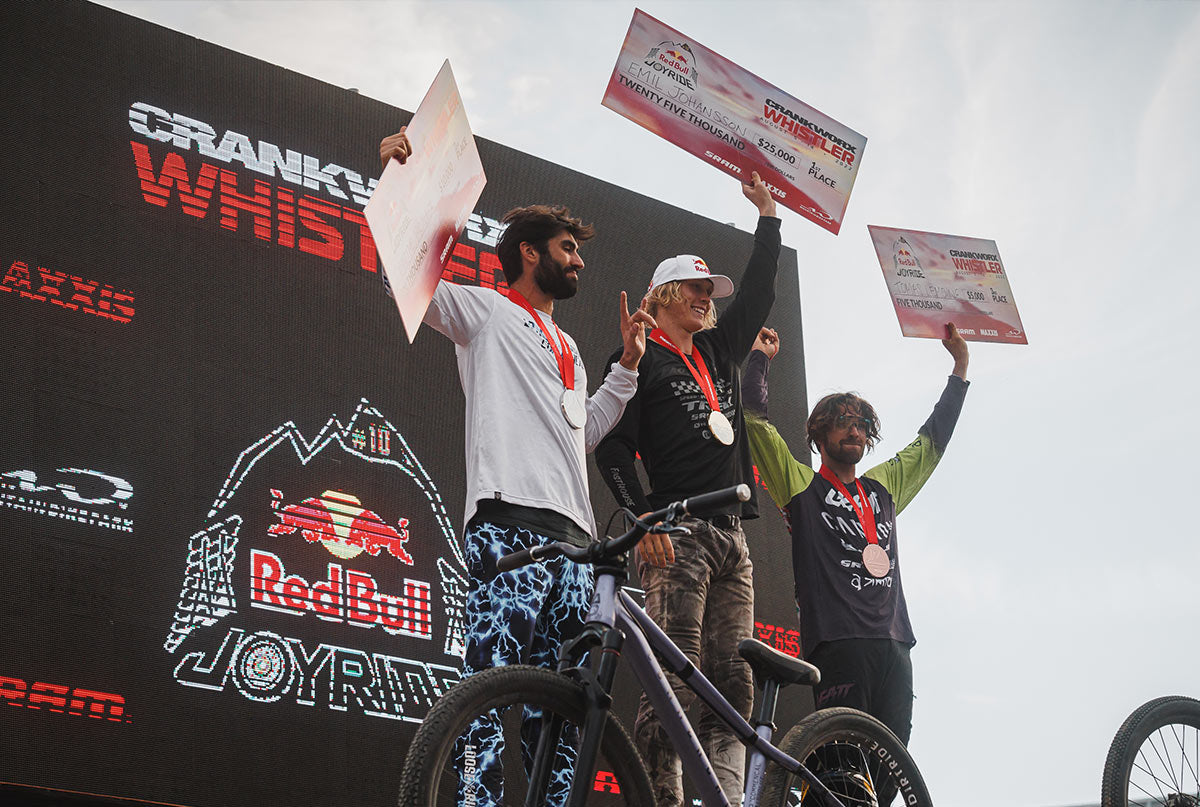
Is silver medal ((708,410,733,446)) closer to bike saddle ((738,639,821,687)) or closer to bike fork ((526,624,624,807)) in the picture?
bike saddle ((738,639,821,687))

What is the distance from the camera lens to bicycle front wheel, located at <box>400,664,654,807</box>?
5.82ft

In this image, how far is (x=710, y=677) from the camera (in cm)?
292

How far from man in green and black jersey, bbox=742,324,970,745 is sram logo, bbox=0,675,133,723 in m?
1.77

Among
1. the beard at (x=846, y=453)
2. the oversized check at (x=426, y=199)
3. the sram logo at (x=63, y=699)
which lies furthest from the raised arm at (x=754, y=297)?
the sram logo at (x=63, y=699)

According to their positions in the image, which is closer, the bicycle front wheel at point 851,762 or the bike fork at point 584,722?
the bike fork at point 584,722

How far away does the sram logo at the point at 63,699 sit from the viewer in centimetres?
291

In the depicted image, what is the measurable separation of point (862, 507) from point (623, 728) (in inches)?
60.6

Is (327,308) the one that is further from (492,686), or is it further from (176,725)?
(492,686)

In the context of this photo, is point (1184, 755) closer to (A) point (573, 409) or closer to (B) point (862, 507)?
(B) point (862, 507)

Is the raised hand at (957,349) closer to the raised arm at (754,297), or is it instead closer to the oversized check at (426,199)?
the raised arm at (754,297)

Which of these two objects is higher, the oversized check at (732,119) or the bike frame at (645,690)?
the oversized check at (732,119)

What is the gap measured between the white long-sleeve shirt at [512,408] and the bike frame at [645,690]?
0.37 m

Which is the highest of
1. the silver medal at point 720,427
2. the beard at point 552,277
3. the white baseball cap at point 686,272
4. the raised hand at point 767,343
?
the white baseball cap at point 686,272

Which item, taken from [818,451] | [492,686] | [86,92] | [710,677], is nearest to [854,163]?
[818,451]
